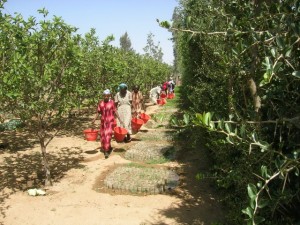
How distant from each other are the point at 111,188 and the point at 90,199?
2.03 ft

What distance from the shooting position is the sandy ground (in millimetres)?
5371

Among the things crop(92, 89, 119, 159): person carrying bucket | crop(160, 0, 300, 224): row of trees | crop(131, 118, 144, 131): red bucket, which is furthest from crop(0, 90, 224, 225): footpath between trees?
crop(131, 118, 144, 131): red bucket

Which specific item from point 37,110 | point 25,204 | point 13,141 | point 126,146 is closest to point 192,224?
point 25,204

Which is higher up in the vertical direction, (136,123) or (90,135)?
(136,123)

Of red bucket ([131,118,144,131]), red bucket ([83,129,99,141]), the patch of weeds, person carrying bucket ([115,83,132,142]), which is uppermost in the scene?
person carrying bucket ([115,83,132,142])

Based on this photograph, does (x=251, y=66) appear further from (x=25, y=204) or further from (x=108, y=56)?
(x=108, y=56)

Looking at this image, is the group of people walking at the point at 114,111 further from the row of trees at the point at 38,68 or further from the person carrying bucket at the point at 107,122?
the row of trees at the point at 38,68

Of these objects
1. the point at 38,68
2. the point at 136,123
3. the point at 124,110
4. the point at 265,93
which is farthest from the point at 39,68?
the point at 136,123

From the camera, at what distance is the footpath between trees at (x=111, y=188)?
215 inches

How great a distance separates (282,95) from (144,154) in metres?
6.66

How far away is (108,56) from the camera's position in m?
12.8

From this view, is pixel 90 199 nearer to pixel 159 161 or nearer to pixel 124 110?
pixel 159 161

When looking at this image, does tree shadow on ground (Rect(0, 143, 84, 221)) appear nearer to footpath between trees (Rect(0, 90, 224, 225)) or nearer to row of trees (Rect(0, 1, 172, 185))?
footpath between trees (Rect(0, 90, 224, 225))

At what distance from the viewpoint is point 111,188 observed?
6688 millimetres
